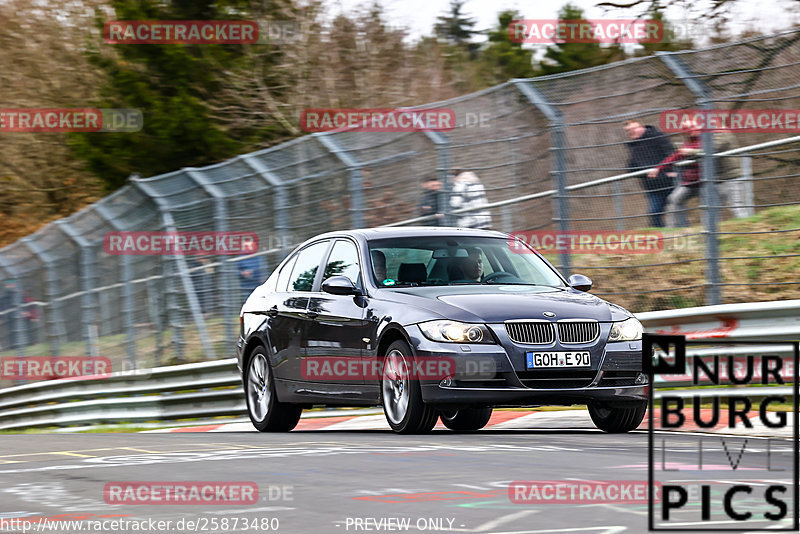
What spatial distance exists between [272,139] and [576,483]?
85.2ft

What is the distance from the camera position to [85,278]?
21484 millimetres

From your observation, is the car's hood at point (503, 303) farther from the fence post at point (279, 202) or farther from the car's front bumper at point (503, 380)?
the fence post at point (279, 202)

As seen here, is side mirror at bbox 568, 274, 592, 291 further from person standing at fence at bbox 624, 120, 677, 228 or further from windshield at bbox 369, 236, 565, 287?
person standing at fence at bbox 624, 120, 677, 228

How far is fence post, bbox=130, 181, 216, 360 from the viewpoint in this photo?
17875 mm

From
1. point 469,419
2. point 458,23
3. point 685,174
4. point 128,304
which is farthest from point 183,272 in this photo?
point 458,23

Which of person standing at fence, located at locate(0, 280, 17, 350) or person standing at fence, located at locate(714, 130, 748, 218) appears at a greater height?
person standing at fence, located at locate(714, 130, 748, 218)

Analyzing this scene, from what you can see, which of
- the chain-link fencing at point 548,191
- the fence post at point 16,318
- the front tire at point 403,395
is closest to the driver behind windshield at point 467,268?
the front tire at point 403,395

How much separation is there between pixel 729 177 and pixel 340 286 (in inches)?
140

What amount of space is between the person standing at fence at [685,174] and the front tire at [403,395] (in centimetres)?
334

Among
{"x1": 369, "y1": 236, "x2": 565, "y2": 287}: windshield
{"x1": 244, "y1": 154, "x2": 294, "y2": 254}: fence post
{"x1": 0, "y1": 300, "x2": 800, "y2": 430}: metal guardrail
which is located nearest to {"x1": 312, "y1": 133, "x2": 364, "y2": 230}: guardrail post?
{"x1": 244, "y1": 154, "x2": 294, "y2": 254}: fence post

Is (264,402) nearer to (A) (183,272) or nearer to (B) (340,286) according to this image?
(B) (340,286)

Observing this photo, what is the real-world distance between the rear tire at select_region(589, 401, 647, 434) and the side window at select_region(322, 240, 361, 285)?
6.94 ft

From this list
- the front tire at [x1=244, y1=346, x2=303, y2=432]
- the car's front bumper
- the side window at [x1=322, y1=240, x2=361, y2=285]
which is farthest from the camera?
the front tire at [x1=244, y1=346, x2=303, y2=432]

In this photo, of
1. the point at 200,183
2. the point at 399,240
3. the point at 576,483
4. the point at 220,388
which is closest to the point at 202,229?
the point at 200,183
